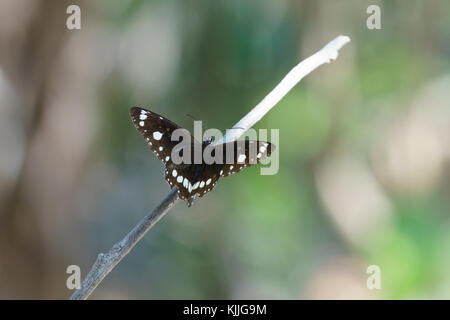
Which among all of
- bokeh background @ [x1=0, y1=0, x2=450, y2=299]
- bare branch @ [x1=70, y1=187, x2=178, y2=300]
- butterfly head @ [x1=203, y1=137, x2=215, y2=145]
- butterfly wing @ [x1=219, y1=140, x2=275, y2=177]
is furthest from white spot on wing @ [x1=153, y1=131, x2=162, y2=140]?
bokeh background @ [x1=0, y1=0, x2=450, y2=299]

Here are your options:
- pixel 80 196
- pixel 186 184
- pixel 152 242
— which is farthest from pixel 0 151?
pixel 186 184

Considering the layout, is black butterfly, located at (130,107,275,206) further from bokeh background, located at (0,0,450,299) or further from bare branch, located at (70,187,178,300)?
bokeh background, located at (0,0,450,299)

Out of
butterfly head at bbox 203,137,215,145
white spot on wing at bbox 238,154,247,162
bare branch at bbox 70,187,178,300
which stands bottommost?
bare branch at bbox 70,187,178,300

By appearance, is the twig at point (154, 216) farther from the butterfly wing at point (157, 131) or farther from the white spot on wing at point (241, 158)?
the butterfly wing at point (157, 131)

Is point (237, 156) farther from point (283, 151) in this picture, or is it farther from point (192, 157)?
point (283, 151)

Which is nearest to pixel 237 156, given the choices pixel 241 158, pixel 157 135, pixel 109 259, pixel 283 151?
pixel 241 158

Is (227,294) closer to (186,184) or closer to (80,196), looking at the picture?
(80,196)
